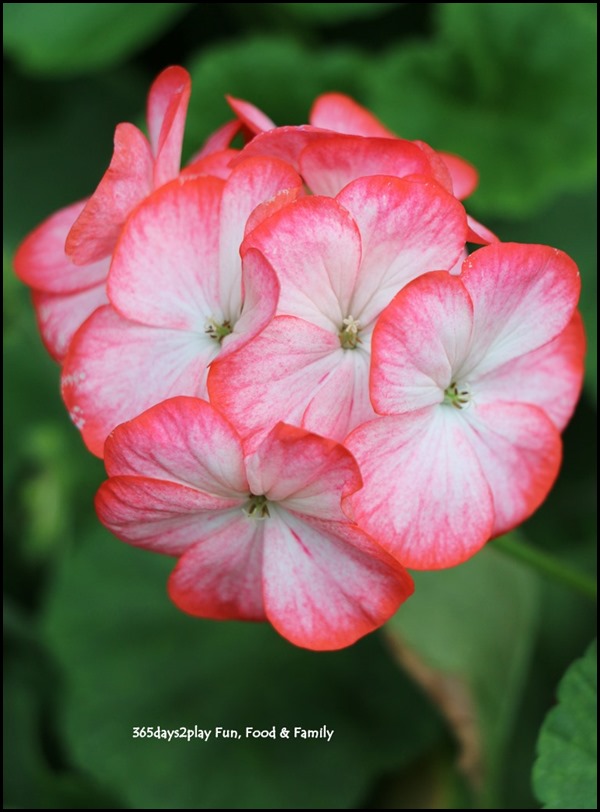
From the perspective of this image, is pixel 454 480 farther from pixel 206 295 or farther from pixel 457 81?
pixel 457 81

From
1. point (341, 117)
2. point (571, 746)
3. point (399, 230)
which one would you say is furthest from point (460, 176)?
point (571, 746)

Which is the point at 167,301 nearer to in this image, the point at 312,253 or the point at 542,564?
the point at 312,253

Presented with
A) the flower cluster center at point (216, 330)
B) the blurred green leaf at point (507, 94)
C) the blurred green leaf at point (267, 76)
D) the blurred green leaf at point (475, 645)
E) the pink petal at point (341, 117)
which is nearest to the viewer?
the flower cluster center at point (216, 330)

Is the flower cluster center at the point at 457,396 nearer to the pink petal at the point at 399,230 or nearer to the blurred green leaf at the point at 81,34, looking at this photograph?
the pink petal at the point at 399,230

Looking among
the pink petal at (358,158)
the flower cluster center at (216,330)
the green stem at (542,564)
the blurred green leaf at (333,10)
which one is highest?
the blurred green leaf at (333,10)

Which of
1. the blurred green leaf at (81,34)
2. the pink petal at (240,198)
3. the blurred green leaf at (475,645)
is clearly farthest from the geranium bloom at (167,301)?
the blurred green leaf at (81,34)

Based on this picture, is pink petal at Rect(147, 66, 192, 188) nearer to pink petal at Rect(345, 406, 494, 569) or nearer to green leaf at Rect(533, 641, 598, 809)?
pink petal at Rect(345, 406, 494, 569)
